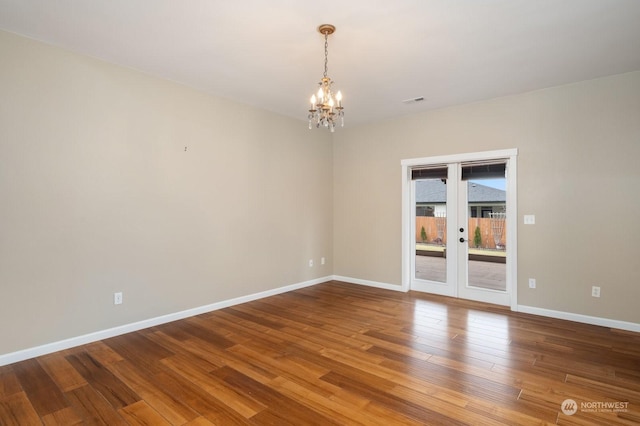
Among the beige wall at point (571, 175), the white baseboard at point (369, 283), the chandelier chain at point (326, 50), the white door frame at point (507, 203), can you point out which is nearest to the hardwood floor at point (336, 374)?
the beige wall at point (571, 175)

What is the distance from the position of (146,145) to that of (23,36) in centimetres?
135

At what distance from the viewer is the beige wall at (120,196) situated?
9.80ft

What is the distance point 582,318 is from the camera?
3.99m

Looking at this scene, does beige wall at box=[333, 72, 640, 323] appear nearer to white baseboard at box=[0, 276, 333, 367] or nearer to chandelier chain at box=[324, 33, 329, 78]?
chandelier chain at box=[324, 33, 329, 78]

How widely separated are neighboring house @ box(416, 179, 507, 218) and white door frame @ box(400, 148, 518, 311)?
0.16 metres

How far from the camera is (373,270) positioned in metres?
5.88

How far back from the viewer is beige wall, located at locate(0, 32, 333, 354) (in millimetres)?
2986

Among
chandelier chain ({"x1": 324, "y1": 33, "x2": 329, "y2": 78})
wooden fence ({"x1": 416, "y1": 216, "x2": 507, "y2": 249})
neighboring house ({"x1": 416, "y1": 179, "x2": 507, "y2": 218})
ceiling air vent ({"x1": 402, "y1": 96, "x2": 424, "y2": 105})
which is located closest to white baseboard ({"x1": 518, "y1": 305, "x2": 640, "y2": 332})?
wooden fence ({"x1": 416, "y1": 216, "x2": 507, "y2": 249})

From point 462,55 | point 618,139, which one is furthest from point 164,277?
point 618,139

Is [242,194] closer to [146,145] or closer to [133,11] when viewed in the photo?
[146,145]

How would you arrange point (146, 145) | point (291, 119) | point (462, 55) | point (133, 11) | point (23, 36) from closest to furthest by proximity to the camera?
point (133, 11) → point (23, 36) → point (462, 55) → point (146, 145) → point (291, 119)

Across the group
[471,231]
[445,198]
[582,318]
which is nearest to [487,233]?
[471,231]

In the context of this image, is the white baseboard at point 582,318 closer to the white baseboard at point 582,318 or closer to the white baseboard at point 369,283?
the white baseboard at point 582,318

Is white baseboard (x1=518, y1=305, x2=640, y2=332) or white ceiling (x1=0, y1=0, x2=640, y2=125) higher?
white ceiling (x1=0, y1=0, x2=640, y2=125)
